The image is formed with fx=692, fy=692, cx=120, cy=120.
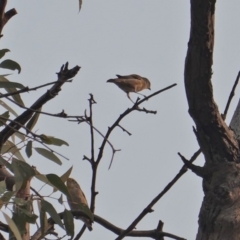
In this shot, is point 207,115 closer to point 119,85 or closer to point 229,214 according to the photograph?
point 229,214

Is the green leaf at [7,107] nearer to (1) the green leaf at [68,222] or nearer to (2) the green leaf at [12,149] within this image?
(2) the green leaf at [12,149]

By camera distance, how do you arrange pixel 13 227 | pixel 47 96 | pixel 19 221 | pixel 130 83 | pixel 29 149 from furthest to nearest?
pixel 130 83 < pixel 29 149 < pixel 19 221 < pixel 13 227 < pixel 47 96

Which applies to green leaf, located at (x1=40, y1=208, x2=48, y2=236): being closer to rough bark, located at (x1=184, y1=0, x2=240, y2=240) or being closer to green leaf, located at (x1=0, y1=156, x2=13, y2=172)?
green leaf, located at (x1=0, y1=156, x2=13, y2=172)

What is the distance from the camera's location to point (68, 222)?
1993 millimetres

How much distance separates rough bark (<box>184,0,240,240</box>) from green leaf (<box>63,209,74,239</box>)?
1.25ft

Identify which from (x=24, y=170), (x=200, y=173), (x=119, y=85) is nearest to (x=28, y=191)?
(x=24, y=170)

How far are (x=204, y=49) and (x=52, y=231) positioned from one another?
2.38ft

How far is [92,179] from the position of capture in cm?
186

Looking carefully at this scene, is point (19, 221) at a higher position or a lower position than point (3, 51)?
lower

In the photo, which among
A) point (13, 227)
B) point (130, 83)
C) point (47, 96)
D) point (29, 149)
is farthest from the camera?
point (130, 83)

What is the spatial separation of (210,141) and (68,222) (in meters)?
0.47

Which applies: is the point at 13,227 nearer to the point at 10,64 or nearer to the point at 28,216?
the point at 28,216

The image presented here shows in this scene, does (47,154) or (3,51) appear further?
(47,154)

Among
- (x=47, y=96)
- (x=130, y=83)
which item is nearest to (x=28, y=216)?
(x=47, y=96)
